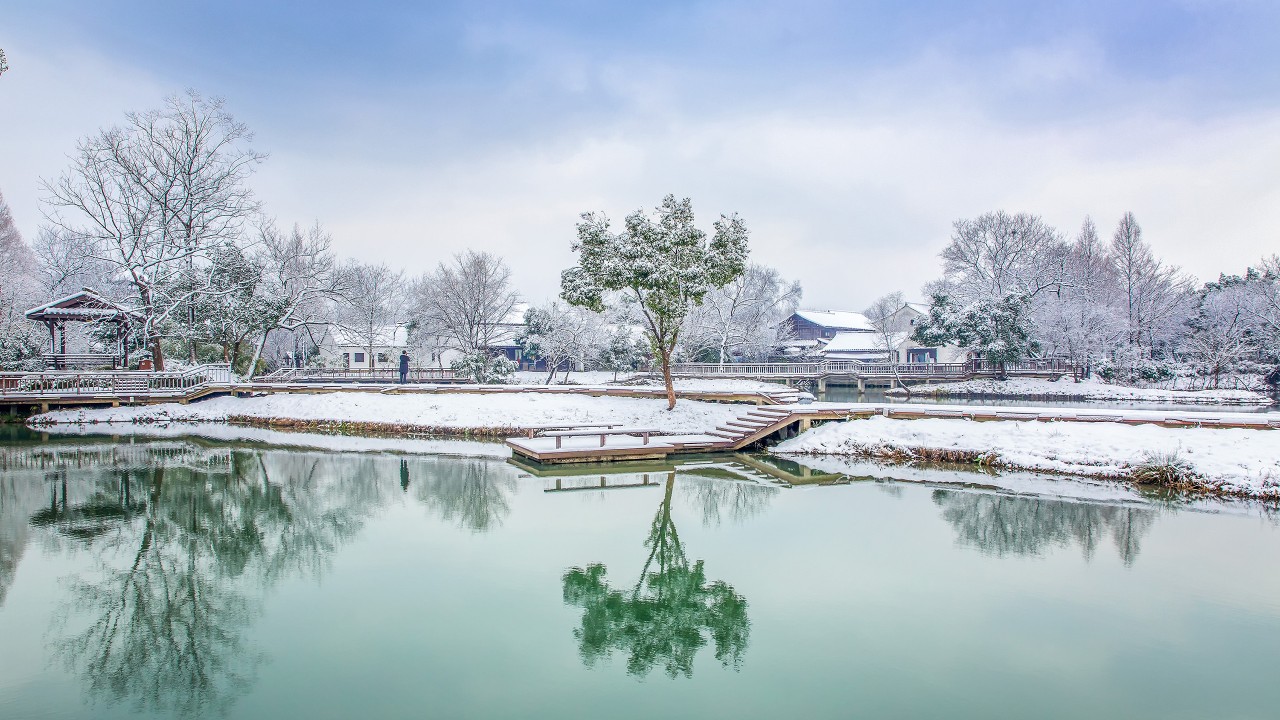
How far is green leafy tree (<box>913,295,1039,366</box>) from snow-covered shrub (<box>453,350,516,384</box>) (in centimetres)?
2771

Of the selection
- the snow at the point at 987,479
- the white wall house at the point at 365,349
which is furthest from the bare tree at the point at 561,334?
the snow at the point at 987,479

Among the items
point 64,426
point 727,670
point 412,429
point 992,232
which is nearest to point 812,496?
point 727,670

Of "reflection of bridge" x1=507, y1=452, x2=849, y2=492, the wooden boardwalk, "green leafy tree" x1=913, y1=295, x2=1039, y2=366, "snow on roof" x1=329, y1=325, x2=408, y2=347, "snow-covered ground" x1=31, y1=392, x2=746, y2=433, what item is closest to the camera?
"reflection of bridge" x1=507, y1=452, x2=849, y2=492

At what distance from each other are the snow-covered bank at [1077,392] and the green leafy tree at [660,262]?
24.3 meters

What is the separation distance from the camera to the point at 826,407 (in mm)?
21094

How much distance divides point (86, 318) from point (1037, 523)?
115 feet

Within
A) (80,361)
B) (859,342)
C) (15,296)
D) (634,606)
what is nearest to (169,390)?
(80,361)

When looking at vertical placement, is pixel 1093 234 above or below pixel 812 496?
above

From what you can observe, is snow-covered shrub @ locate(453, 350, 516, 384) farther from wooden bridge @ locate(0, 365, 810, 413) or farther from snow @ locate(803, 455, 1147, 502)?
snow @ locate(803, 455, 1147, 502)

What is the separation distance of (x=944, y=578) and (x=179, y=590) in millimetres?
10005

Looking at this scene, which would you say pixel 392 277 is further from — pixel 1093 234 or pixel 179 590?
pixel 1093 234

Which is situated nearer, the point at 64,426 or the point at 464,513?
the point at 464,513

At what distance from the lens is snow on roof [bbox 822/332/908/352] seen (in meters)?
64.1

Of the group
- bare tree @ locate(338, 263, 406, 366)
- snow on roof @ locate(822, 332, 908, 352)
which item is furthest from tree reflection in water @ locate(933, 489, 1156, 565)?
snow on roof @ locate(822, 332, 908, 352)
